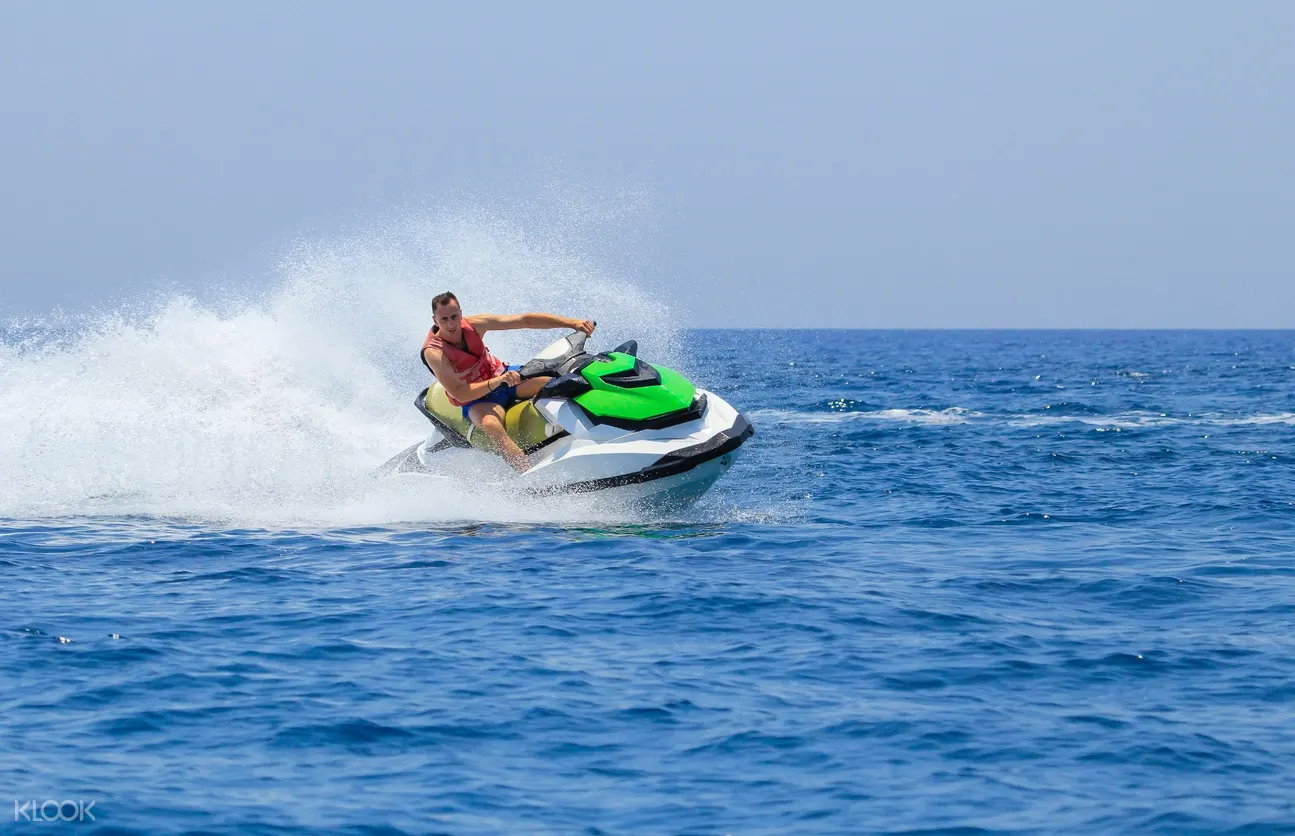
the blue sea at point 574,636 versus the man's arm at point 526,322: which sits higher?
the man's arm at point 526,322

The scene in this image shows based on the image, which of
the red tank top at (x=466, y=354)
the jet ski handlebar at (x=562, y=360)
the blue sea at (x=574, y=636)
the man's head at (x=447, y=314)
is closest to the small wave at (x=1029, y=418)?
the blue sea at (x=574, y=636)

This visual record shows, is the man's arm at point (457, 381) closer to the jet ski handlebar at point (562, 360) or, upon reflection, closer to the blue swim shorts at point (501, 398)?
the blue swim shorts at point (501, 398)

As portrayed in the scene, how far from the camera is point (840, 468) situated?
15.4 meters

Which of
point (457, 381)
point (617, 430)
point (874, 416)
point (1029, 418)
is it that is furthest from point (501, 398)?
point (1029, 418)

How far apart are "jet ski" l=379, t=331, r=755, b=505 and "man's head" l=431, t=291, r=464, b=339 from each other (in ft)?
2.01

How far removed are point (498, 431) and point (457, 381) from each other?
458mm

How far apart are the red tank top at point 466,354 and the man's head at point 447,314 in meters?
0.07

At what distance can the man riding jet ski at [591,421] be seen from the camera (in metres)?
9.95

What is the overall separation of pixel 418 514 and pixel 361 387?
424 centimetres

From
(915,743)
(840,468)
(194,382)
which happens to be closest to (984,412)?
(840,468)

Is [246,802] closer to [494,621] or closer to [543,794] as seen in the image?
[543,794]

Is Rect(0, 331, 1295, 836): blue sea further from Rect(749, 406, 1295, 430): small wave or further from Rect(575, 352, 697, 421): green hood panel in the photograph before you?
Rect(749, 406, 1295, 430): small wave

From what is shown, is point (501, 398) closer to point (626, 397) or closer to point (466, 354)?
point (466, 354)

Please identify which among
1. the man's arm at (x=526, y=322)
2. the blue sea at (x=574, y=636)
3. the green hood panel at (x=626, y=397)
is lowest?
the blue sea at (x=574, y=636)
